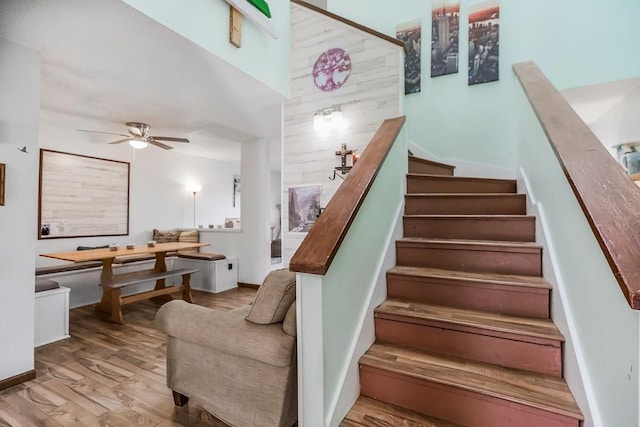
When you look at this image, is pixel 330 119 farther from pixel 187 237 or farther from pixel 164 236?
pixel 164 236

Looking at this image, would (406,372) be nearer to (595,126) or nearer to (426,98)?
(426,98)

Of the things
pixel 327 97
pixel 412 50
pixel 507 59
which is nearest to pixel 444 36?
pixel 412 50

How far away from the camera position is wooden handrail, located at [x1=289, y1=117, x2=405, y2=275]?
1.18 m

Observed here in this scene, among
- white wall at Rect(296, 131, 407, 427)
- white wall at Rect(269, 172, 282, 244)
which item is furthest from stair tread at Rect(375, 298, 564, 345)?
white wall at Rect(269, 172, 282, 244)

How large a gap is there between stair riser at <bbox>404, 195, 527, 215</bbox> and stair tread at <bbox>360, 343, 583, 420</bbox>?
120cm

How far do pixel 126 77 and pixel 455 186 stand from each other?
10.8ft

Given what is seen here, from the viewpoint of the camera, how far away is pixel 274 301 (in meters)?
1.47

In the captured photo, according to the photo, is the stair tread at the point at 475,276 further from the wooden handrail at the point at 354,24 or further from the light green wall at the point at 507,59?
the wooden handrail at the point at 354,24

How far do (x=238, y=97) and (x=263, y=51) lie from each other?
572 millimetres

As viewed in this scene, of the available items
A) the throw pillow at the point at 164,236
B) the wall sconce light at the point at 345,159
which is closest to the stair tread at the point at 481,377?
the wall sconce light at the point at 345,159

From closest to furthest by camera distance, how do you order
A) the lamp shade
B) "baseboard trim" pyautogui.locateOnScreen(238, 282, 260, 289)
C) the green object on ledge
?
the green object on ledge
"baseboard trim" pyautogui.locateOnScreen(238, 282, 260, 289)
the lamp shade

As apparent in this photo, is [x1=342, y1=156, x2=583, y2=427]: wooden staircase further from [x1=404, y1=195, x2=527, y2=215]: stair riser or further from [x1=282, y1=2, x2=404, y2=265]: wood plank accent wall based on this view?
[x1=282, y1=2, x2=404, y2=265]: wood plank accent wall

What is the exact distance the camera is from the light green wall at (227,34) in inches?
85.4

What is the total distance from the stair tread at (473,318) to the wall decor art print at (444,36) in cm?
331
